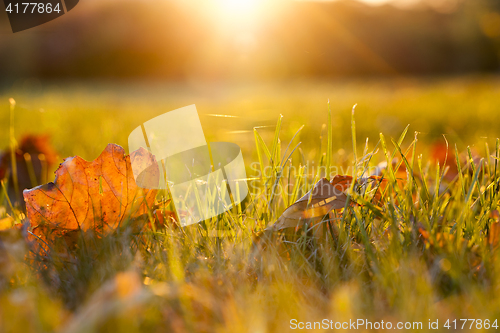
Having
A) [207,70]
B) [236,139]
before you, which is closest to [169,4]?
[207,70]

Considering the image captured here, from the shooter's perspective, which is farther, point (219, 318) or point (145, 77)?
point (145, 77)

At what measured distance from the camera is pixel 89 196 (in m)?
1.00

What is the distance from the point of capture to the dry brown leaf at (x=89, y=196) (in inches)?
37.6

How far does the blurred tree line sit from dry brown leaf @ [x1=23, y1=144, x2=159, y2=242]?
11747 mm

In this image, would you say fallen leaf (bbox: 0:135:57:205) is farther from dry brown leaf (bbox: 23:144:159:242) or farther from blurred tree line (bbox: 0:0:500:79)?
blurred tree line (bbox: 0:0:500:79)

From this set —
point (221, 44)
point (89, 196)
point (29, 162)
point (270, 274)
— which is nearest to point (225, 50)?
point (221, 44)

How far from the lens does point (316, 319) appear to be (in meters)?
0.65

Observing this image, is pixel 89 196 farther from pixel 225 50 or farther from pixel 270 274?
pixel 225 50

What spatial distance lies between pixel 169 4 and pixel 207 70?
9.79 feet

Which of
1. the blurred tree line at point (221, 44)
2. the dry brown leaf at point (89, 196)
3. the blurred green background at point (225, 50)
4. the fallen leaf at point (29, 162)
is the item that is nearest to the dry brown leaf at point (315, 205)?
the dry brown leaf at point (89, 196)

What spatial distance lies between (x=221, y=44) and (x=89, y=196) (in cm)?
1299

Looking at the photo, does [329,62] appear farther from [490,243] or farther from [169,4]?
[490,243]

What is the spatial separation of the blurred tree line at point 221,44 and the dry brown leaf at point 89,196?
38.5 ft

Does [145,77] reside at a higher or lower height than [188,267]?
higher
